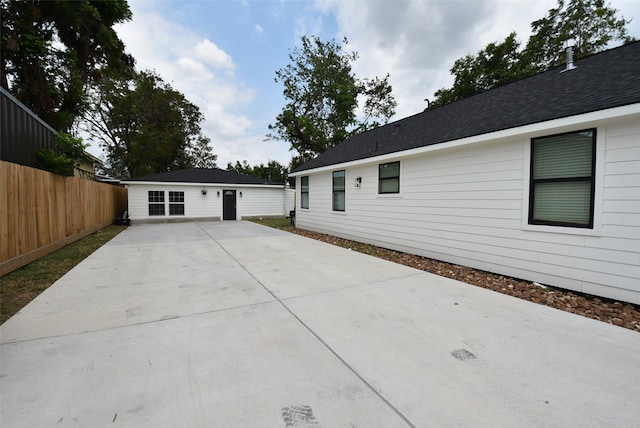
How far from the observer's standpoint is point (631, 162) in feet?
10.8

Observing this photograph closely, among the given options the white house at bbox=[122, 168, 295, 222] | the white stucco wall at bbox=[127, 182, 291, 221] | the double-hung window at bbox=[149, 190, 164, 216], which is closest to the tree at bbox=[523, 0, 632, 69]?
the white house at bbox=[122, 168, 295, 222]

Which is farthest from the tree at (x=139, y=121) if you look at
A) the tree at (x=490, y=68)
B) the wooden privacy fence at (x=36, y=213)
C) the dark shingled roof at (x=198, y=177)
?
the tree at (x=490, y=68)

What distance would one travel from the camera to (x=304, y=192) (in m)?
11.8

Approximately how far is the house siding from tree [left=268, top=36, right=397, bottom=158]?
49.8 feet

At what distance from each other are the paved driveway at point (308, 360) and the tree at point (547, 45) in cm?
1670

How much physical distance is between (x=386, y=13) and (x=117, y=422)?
41.9 feet

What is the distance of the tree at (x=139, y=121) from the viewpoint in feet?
75.0

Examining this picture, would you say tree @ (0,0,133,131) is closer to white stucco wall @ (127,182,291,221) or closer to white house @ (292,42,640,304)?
white stucco wall @ (127,182,291,221)

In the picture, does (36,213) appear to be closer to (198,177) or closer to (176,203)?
(176,203)

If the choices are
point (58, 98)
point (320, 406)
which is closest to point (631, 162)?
point (320, 406)

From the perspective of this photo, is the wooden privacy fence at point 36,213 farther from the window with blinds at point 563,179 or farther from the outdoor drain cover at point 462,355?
the window with blinds at point 563,179

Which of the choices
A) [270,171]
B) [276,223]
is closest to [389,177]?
[276,223]

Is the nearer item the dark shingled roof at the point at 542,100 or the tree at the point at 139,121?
the dark shingled roof at the point at 542,100

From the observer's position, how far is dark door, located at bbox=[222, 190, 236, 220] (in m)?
16.3
